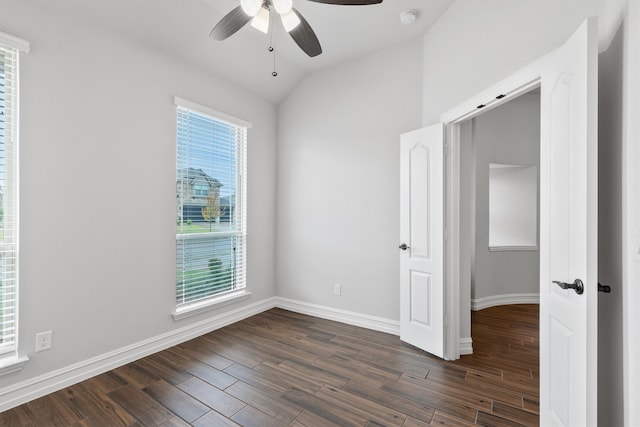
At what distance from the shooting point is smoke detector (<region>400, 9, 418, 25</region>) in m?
2.77

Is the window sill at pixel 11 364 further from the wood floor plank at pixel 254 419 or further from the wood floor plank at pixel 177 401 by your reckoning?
the wood floor plank at pixel 254 419

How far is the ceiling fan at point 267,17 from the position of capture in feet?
5.92

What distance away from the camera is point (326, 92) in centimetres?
380

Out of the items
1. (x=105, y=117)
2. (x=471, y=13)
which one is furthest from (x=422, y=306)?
(x=105, y=117)

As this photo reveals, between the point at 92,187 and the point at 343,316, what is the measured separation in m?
2.84

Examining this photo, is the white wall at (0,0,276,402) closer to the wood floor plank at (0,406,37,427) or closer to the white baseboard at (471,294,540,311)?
the wood floor plank at (0,406,37,427)

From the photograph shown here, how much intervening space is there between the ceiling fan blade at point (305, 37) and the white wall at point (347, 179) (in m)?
1.39

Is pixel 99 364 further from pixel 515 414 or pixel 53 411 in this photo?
pixel 515 414

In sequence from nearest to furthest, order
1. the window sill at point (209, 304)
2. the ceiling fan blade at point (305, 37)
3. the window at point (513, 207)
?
the ceiling fan blade at point (305, 37) < the window sill at point (209, 304) < the window at point (513, 207)

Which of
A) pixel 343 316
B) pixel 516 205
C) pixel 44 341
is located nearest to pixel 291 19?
pixel 44 341

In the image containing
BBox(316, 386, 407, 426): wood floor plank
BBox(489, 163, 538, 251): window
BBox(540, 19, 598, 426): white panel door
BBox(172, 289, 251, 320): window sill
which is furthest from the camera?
BBox(489, 163, 538, 251): window

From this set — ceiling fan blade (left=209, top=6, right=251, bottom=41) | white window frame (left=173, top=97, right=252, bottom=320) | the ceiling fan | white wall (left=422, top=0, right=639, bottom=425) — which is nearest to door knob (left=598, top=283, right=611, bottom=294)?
white wall (left=422, top=0, right=639, bottom=425)

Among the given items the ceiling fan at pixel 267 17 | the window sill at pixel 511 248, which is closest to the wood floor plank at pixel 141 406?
the ceiling fan at pixel 267 17

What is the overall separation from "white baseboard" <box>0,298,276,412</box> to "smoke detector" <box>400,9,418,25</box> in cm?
361
